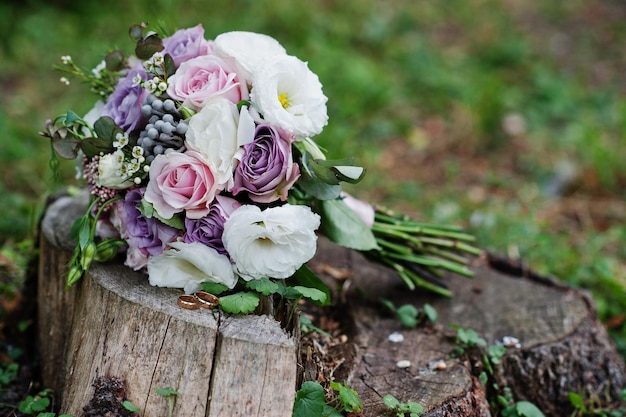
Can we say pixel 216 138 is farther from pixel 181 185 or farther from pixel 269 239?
pixel 269 239

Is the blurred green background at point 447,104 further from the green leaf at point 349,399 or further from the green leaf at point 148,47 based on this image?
the green leaf at point 349,399

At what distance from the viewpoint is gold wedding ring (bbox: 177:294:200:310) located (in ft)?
5.66

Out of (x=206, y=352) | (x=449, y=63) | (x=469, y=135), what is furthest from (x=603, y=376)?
(x=449, y=63)

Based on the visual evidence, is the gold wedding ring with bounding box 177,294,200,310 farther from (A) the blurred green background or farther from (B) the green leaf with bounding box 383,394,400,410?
(A) the blurred green background

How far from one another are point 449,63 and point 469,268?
3.21 m

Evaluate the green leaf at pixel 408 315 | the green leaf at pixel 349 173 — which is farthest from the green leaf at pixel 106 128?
the green leaf at pixel 408 315

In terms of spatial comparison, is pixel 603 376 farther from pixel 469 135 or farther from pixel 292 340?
pixel 469 135

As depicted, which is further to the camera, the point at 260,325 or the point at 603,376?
the point at 603,376

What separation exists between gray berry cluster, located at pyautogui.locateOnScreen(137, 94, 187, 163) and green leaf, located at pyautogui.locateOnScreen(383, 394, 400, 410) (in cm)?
83

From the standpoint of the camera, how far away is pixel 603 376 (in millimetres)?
2367

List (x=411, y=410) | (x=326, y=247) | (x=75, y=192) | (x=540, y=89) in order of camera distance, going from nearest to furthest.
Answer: (x=411, y=410)
(x=75, y=192)
(x=326, y=247)
(x=540, y=89)

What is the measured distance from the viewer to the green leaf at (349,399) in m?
1.73

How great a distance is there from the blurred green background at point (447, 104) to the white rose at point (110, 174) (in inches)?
41.0

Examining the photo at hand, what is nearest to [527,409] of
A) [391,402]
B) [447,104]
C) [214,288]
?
[391,402]
